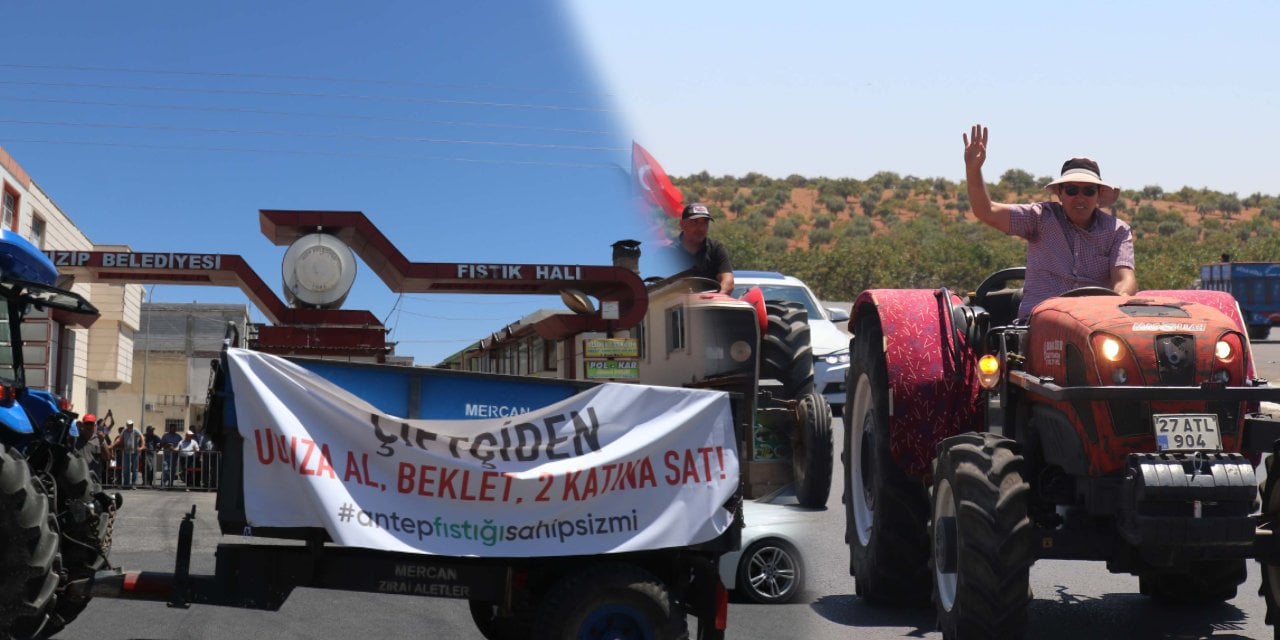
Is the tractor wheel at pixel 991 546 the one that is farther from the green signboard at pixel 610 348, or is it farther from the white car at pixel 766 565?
the green signboard at pixel 610 348

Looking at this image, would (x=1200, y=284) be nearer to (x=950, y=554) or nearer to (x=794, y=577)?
(x=794, y=577)

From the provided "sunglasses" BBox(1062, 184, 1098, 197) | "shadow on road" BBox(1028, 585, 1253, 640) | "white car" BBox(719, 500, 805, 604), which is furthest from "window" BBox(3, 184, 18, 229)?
"sunglasses" BBox(1062, 184, 1098, 197)

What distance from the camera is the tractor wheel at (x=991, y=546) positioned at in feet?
20.9

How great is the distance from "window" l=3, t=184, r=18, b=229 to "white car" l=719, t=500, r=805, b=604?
24.3m

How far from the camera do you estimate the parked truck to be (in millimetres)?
36750

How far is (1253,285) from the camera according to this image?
3706 centimetres

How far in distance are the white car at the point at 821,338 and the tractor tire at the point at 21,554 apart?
38.8 feet

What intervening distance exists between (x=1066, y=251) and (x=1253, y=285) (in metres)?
32.4

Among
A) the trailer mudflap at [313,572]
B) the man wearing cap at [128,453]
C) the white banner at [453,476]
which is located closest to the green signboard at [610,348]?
the man wearing cap at [128,453]

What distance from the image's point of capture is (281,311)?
28500 millimetres

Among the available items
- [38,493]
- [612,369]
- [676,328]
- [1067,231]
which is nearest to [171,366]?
[612,369]

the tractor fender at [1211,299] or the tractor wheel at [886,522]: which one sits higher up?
the tractor fender at [1211,299]

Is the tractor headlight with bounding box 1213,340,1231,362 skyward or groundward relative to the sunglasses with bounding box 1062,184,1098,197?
groundward

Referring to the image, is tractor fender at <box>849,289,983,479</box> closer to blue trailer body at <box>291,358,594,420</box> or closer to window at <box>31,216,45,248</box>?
blue trailer body at <box>291,358,594,420</box>
